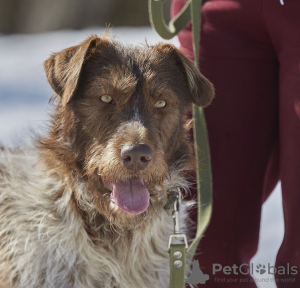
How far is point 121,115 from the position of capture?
11.3ft

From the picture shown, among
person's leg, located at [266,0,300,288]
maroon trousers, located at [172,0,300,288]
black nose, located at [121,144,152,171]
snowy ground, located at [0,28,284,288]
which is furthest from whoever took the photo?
snowy ground, located at [0,28,284,288]

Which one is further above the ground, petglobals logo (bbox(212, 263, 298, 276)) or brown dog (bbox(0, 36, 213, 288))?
brown dog (bbox(0, 36, 213, 288))

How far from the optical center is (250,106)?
4.08m

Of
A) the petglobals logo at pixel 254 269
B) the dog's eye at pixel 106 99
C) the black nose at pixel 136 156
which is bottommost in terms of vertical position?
the petglobals logo at pixel 254 269

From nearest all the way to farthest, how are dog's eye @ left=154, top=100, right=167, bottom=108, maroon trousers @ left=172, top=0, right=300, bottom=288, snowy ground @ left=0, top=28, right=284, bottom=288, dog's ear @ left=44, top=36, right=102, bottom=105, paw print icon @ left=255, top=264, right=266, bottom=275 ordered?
1. dog's ear @ left=44, top=36, right=102, bottom=105
2. dog's eye @ left=154, top=100, right=167, bottom=108
3. maroon trousers @ left=172, top=0, right=300, bottom=288
4. paw print icon @ left=255, top=264, right=266, bottom=275
5. snowy ground @ left=0, top=28, right=284, bottom=288

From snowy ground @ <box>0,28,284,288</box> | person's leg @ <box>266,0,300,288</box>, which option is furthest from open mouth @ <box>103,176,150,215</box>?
person's leg @ <box>266,0,300,288</box>

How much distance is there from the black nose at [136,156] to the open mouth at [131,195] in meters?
0.11

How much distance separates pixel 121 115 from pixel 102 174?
274 millimetres

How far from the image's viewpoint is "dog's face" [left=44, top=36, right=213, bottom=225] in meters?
3.37

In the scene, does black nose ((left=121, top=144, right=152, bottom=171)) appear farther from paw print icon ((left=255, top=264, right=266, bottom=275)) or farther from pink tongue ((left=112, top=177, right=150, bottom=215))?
paw print icon ((left=255, top=264, right=266, bottom=275))

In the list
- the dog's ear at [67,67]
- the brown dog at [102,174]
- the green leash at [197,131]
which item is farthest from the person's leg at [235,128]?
the dog's ear at [67,67]

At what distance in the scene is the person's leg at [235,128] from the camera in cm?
400

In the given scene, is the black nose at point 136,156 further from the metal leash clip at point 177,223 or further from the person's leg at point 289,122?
the person's leg at point 289,122

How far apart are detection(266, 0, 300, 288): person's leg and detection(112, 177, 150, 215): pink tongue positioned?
851 mm
